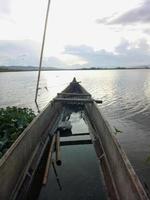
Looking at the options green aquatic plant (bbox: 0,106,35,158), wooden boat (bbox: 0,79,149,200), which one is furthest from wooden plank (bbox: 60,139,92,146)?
green aquatic plant (bbox: 0,106,35,158)

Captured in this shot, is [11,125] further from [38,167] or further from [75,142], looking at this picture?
[38,167]

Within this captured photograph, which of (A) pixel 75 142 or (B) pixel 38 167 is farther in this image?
(A) pixel 75 142

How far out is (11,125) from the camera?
11.5m

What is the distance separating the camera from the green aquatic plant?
32.5 feet

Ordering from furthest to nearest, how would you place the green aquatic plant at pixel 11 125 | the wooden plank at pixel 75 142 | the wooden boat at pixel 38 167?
the wooden plank at pixel 75 142, the green aquatic plant at pixel 11 125, the wooden boat at pixel 38 167

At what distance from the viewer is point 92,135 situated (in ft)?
37.8

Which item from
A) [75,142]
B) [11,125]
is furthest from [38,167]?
[11,125]

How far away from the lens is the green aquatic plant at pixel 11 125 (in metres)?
9.90

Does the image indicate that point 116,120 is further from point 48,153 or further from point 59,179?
point 59,179

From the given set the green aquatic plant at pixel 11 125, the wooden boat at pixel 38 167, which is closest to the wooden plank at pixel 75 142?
the wooden boat at pixel 38 167

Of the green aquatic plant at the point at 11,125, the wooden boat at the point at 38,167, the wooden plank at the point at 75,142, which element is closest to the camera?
the wooden boat at the point at 38,167

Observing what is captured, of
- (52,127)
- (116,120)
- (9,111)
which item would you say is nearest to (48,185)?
(52,127)

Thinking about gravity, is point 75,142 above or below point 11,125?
below

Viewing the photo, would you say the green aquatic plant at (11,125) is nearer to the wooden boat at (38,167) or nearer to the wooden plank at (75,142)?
the wooden boat at (38,167)
